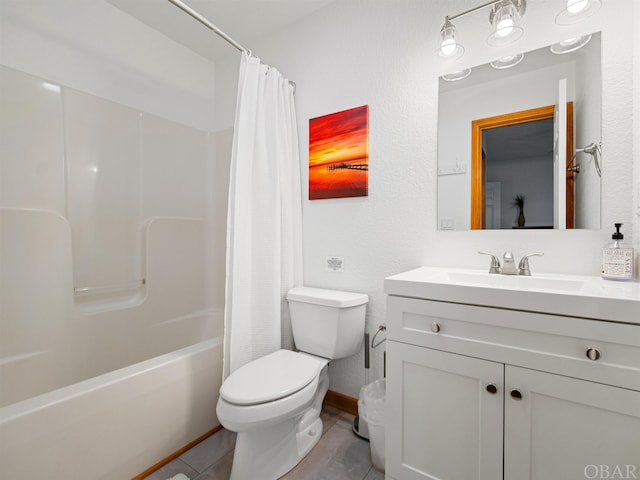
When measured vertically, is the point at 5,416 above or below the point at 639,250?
below

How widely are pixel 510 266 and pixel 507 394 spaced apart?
0.53 meters

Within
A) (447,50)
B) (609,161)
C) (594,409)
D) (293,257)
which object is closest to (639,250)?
(609,161)

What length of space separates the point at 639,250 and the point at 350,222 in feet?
3.87

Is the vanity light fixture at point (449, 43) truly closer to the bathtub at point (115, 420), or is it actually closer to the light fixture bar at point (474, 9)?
the light fixture bar at point (474, 9)

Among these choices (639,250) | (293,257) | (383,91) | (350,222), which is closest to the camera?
(639,250)

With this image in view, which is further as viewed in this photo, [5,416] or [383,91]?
[383,91]

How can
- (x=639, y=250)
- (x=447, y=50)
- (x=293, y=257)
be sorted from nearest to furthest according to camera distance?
(x=639, y=250) → (x=447, y=50) → (x=293, y=257)

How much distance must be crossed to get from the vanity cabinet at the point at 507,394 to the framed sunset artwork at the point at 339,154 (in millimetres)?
825

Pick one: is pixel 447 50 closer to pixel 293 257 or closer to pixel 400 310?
pixel 400 310

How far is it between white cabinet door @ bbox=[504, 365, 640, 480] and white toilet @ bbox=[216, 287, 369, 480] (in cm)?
74

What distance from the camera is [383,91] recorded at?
61.9 inches

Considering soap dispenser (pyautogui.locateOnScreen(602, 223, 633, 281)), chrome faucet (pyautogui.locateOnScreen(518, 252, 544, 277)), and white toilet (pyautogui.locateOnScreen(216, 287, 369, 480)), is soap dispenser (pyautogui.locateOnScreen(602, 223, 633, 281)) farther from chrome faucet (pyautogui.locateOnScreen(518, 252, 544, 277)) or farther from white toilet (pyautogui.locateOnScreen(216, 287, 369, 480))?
white toilet (pyautogui.locateOnScreen(216, 287, 369, 480))

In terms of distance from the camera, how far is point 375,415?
52.2 inches

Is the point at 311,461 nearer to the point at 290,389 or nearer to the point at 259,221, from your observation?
the point at 290,389
